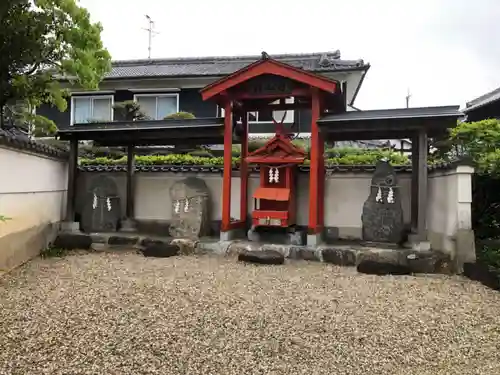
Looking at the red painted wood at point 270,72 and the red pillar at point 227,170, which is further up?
the red painted wood at point 270,72

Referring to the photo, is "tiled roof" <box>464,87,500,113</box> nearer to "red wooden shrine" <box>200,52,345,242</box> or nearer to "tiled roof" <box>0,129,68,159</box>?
"red wooden shrine" <box>200,52,345,242</box>

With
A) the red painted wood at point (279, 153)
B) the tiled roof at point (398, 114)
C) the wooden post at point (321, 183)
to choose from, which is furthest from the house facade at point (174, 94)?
the tiled roof at point (398, 114)

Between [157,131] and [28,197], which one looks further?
[157,131]

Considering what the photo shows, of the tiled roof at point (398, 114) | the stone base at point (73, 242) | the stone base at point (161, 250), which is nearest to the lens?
the tiled roof at point (398, 114)

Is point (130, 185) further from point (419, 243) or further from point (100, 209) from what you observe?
point (419, 243)

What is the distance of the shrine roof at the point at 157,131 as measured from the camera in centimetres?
916

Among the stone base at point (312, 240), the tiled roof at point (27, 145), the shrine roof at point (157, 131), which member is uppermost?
the shrine roof at point (157, 131)

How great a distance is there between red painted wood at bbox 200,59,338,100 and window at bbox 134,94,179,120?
9.92 metres

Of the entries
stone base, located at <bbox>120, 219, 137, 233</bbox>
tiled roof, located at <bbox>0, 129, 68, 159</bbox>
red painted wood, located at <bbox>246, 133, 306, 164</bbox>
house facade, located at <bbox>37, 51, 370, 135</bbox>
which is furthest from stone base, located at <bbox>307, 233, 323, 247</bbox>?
house facade, located at <bbox>37, 51, 370, 135</bbox>

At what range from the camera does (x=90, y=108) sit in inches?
757

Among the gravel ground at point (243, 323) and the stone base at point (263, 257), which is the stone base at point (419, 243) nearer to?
the gravel ground at point (243, 323)

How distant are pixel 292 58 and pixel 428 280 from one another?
15.5 meters

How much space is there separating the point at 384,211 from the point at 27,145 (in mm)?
7126

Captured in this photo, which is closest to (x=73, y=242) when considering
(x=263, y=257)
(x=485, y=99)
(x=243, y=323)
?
(x=263, y=257)
